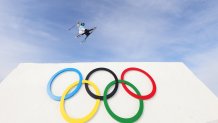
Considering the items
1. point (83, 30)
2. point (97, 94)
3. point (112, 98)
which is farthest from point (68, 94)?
point (83, 30)

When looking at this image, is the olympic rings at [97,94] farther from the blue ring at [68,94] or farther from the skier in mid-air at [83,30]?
the skier in mid-air at [83,30]

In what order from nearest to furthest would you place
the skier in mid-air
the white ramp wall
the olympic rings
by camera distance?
1. the olympic rings
2. the white ramp wall
3. the skier in mid-air

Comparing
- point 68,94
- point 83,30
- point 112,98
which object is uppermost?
point 83,30

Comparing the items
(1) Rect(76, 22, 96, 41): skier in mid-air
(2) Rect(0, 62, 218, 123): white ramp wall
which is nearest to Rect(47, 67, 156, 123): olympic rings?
(2) Rect(0, 62, 218, 123): white ramp wall

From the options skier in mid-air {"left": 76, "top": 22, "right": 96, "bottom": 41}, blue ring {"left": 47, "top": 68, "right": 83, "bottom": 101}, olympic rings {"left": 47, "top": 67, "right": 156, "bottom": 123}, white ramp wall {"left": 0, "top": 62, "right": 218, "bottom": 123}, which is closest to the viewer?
olympic rings {"left": 47, "top": 67, "right": 156, "bottom": 123}

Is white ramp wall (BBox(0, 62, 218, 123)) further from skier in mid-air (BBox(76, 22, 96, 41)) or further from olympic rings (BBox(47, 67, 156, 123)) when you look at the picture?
skier in mid-air (BBox(76, 22, 96, 41))

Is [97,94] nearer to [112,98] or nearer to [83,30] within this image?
[112,98]

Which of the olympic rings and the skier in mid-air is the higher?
the skier in mid-air

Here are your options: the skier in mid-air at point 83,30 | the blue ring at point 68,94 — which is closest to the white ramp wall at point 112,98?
the blue ring at point 68,94
